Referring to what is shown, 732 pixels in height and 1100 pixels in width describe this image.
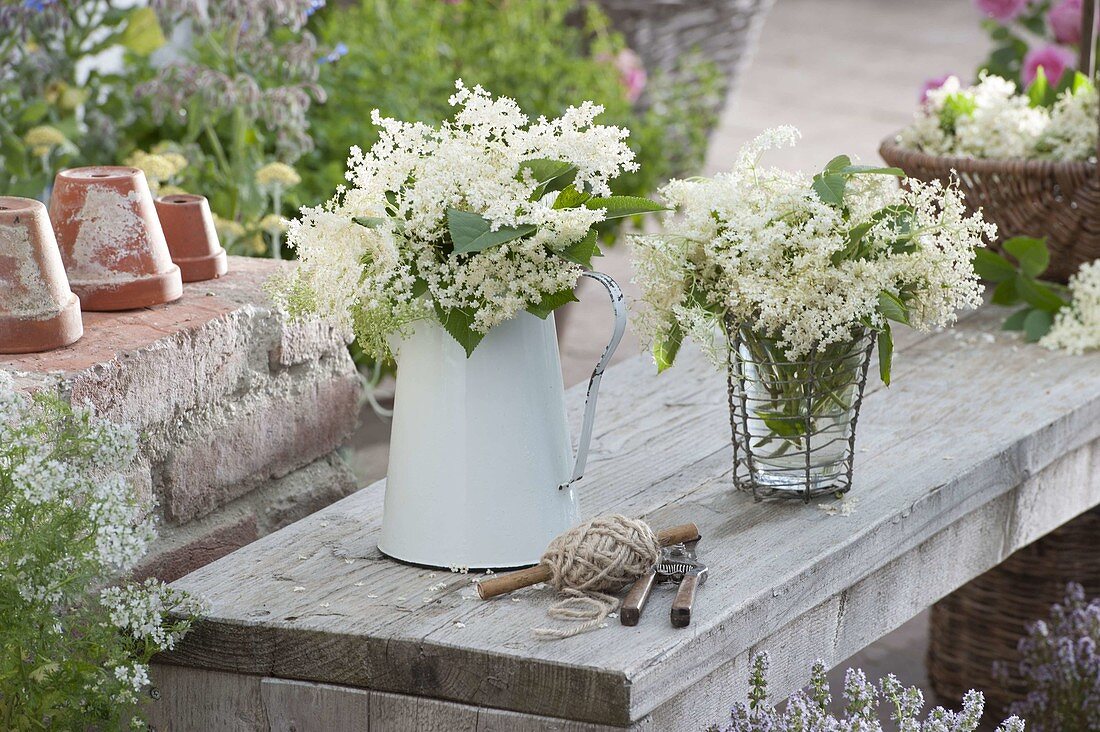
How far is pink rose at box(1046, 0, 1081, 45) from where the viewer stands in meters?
3.04

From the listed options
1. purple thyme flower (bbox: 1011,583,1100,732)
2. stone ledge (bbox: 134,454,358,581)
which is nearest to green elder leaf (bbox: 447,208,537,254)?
stone ledge (bbox: 134,454,358,581)

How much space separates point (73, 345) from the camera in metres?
1.48

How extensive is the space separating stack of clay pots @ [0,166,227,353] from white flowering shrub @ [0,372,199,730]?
0.56 ft

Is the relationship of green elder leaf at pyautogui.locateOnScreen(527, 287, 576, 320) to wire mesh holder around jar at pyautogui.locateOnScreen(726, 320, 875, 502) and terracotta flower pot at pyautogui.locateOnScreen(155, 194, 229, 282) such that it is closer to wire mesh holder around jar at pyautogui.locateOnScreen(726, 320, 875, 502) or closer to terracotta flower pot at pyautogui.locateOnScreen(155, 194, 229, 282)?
wire mesh holder around jar at pyautogui.locateOnScreen(726, 320, 875, 502)

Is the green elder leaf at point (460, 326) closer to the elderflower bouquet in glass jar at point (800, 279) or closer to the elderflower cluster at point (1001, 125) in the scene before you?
the elderflower bouquet in glass jar at point (800, 279)

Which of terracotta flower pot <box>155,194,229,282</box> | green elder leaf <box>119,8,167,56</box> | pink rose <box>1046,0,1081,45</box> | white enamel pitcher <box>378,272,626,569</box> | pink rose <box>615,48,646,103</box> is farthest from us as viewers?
pink rose <box>615,48,646,103</box>

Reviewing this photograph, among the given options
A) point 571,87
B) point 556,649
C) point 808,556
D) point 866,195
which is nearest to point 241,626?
point 556,649

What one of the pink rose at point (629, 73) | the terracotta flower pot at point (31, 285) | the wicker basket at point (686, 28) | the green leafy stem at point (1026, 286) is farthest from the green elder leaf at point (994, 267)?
the wicker basket at point (686, 28)

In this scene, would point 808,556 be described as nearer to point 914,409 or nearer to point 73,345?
point 914,409

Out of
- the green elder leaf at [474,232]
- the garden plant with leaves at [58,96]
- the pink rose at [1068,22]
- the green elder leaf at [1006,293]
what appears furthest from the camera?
the pink rose at [1068,22]

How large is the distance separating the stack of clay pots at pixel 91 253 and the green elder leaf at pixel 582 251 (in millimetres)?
502

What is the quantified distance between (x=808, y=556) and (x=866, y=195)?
37 centimetres

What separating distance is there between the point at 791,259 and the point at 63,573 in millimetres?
730

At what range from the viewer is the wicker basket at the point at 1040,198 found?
2211mm
